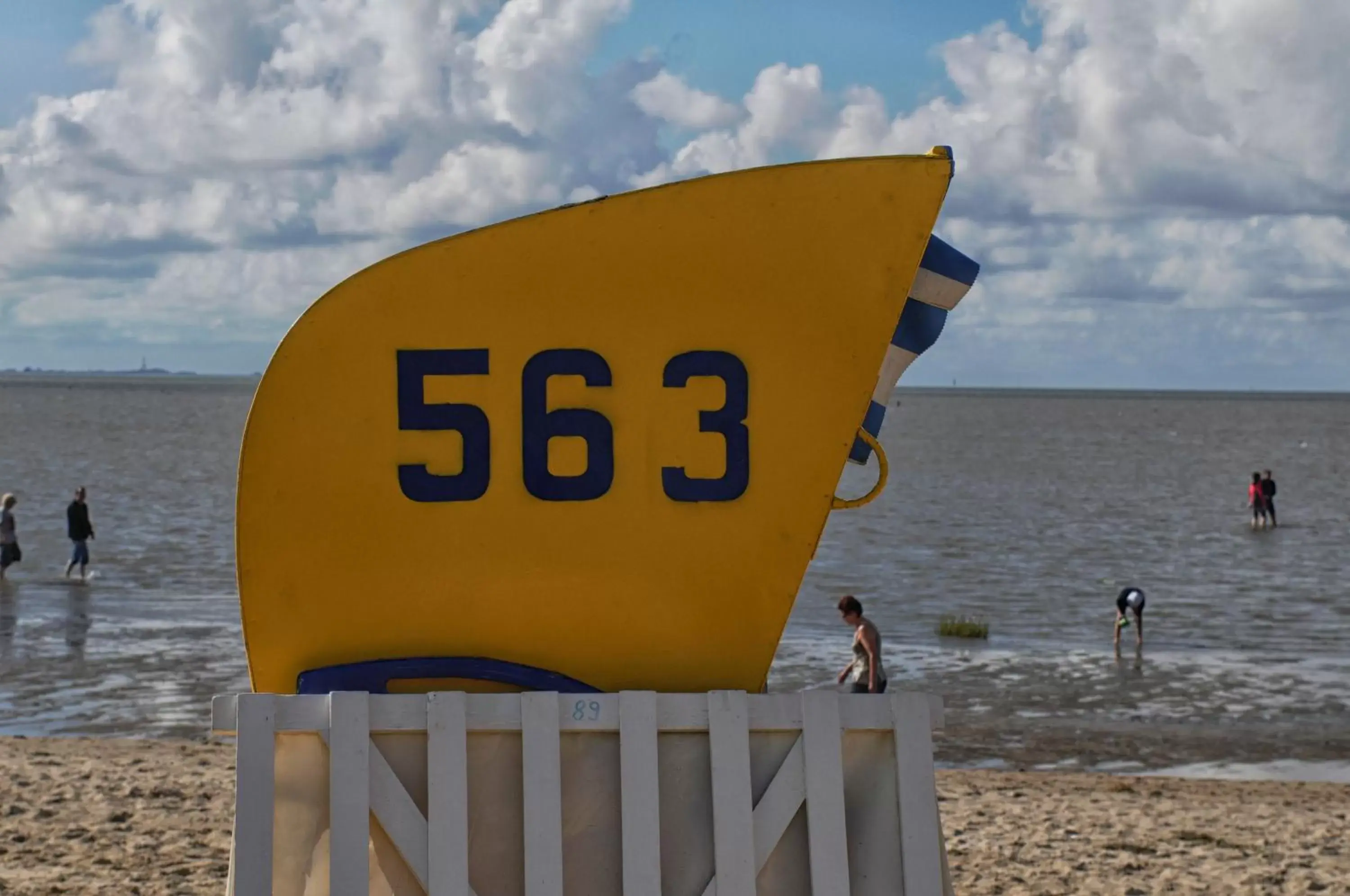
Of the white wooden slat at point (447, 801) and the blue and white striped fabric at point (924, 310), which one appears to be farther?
the blue and white striped fabric at point (924, 310)

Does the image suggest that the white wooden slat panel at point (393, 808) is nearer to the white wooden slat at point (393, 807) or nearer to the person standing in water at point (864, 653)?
the white wooden slat at point (393, 807)

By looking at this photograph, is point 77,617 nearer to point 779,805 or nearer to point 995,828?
point 995,828

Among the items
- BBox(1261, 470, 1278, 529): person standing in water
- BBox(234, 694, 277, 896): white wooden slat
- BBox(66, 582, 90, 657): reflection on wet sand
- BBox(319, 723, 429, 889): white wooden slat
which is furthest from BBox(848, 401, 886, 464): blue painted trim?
BBox(1261, 470, 1278, 529): person standing in water

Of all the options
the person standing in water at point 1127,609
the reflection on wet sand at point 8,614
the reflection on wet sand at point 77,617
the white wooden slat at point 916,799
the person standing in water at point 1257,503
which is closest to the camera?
the white wooden slat at point 916,799

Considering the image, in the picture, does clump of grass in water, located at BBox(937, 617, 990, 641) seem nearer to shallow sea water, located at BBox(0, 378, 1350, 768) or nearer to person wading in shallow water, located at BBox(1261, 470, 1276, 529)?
shallow sea water, located at BBox(0, 378, 1350, 768)

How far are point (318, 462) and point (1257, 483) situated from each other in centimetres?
3426

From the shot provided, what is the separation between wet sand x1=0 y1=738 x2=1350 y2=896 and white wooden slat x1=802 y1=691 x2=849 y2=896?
4907 mm

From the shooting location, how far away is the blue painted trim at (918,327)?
4312 mm

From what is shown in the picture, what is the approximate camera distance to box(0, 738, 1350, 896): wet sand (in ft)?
27.4

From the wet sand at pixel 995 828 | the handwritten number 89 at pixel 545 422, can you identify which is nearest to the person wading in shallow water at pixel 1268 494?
the wet sand at pixel 995 828

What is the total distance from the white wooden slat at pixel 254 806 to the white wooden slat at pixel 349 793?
0.46 ft

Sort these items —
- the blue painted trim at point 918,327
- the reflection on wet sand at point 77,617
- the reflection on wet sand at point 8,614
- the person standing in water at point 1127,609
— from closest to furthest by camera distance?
the blue painted trim at point 918,327 < the reflection on wet sand at point 77,617 < the reflection on wet sand at point 8,614 < the person standing in water at point 1127,609

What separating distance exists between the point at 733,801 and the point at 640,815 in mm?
220

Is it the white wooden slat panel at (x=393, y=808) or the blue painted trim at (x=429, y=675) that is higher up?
the blue painted trim at (x=429, y=675)
